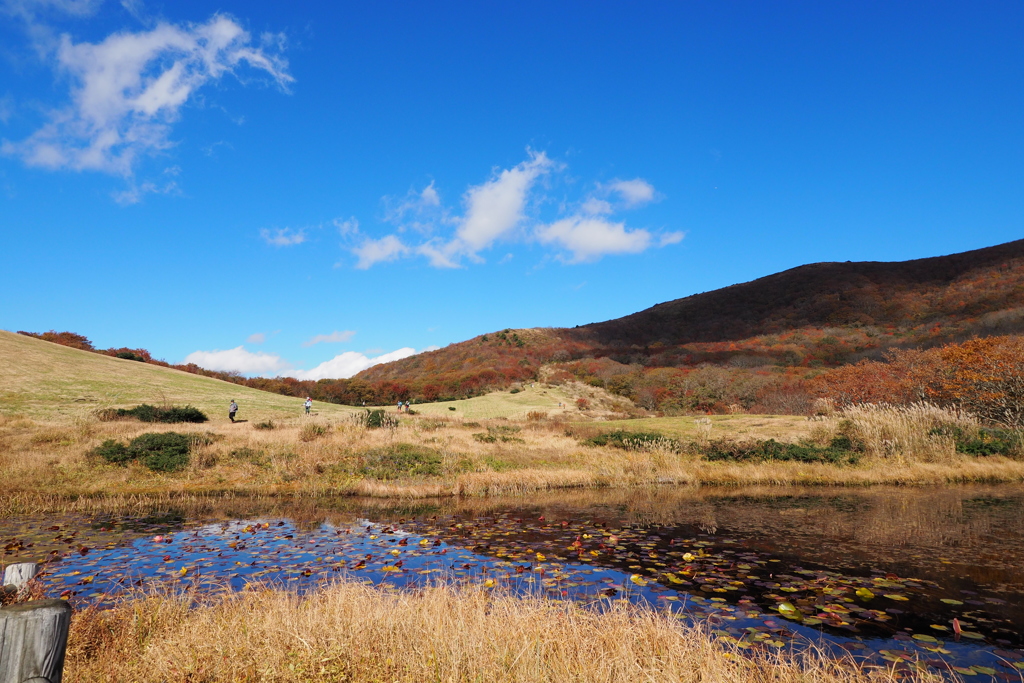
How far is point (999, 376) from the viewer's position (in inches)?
1177

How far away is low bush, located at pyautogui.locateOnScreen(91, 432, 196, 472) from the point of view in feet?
82.1

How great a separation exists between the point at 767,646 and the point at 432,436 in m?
26.5

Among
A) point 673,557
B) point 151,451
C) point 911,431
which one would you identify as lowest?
point 673,557

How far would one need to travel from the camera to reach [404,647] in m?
6.54

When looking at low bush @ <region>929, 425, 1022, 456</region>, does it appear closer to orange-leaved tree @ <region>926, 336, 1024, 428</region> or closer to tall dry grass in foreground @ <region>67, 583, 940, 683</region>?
orange-leaved tree @ <region>926, 336, 1024, 428</region>

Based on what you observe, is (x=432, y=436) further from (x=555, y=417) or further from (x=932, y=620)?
(x=932, y=620)

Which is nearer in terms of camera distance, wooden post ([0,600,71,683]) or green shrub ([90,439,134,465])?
wooden post ([0,600,71,683])

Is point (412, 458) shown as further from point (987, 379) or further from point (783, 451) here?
point (987, 379)

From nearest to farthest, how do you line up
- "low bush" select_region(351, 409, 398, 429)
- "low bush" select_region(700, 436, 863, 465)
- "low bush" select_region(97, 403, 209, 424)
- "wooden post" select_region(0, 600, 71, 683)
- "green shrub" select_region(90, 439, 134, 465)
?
"wooden post" select_region(0, 600, 71, 683) < "green shrub" select_region(90, 439, 134, 465) < "low bush" select_region(700, 436, 863, 465) < "low bush" select_region(97, 403, 209, 424) < "low bush" select_region(351, 409, 398, 429)

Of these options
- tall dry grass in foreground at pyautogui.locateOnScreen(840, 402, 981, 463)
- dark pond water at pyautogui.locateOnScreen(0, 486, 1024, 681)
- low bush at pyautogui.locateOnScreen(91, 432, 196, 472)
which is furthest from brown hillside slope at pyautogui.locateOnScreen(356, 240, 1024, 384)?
low bush at pyautogui.locateOnScreen(91, 432, 196, 472)

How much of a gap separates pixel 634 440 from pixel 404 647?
87.9ft

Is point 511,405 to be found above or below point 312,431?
above

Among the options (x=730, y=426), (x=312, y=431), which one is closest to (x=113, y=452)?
(x=312, y=431)

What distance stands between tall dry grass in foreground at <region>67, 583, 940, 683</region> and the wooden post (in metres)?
3.54
